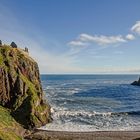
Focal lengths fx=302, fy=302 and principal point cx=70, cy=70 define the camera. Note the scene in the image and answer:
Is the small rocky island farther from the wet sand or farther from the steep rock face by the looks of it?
the wet sand

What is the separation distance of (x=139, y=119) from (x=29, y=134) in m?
30.1

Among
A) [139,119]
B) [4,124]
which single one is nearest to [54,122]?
[4,124]

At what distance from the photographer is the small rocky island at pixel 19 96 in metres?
62.6

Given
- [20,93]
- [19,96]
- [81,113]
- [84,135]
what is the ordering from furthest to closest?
[81,113]
[20,93]
[19,96]
[84,135]

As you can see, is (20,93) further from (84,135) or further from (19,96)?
(84,135)

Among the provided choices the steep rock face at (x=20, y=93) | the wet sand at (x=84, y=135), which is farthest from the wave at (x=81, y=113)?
the wet sand at (x=84, y=135)

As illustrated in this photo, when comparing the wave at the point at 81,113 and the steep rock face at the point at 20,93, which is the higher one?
the steep rock face at the point at 20,93

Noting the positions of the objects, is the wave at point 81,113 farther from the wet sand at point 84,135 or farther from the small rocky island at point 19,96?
the wet sand at point 84,135

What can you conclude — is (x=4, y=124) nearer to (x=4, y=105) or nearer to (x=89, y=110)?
(x=4, y=105)

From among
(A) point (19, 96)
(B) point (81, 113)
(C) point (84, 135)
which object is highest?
(A) point (19, 96)

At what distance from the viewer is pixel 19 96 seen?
67062 mm

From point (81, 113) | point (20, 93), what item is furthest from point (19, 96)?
point (81, 113)

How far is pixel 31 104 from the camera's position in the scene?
65.3 metres

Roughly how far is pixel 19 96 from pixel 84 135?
1755cm
